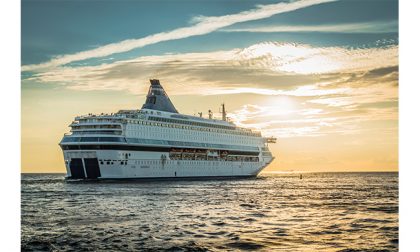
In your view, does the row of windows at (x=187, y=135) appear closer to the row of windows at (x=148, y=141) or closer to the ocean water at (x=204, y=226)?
the row of windows at (x=148, y=141)

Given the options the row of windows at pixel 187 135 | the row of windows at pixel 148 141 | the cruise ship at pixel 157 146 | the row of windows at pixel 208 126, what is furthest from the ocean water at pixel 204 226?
the row of windows at pixel 208 126

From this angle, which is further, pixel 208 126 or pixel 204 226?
pixel 208 126

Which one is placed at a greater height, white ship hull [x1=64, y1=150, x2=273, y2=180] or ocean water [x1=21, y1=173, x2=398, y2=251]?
white ship hull [x1=64, y1=150, x2=273, y2=180]

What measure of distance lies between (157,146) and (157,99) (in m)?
14.7

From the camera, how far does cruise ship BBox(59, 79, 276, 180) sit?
211ft

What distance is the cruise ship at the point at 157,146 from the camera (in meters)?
64.2

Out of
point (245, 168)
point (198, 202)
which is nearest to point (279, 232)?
point (198, 202)

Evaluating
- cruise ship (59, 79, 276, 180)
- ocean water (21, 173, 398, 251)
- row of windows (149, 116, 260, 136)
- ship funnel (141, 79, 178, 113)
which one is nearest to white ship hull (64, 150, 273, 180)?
cruise ship (59, 79, 276, 180)

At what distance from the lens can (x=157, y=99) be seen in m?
84.9

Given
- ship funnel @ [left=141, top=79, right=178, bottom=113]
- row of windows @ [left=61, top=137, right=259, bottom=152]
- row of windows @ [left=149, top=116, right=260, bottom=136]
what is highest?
ship funnel @ [left=141, top=79, right=178, bottom=113]

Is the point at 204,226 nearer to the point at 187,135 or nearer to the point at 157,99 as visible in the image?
the point at 187,135

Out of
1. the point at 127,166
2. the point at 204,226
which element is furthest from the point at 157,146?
the point at 204,226

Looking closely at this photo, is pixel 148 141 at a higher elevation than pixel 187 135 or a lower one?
lower

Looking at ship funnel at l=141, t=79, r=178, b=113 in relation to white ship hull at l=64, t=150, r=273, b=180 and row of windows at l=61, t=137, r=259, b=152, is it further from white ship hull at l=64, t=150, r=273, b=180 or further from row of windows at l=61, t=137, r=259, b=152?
white ship hull at l=64, t=150, r=273, b=180
